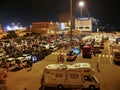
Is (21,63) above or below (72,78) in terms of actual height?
above

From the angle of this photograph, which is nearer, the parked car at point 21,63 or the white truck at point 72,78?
the white truck at point 72,78

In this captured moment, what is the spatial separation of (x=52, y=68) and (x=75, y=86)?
103 inches

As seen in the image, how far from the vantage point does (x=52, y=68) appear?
20203 millimetres

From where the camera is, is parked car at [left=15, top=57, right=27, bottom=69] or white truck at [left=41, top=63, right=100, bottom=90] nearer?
white truck at [left=41, top=63, right=100, bottom=90]

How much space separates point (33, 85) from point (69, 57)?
49.8 feet

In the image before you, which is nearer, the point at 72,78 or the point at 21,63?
the point at 72,78

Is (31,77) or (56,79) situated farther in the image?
(31,77)

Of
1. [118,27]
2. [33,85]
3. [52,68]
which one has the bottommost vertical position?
[33,85]

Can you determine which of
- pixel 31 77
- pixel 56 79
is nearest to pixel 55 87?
pixel 56 79

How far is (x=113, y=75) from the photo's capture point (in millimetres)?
26359

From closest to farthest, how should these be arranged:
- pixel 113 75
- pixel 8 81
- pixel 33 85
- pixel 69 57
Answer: pixel 33 85, pixel 8 81, pixel 113 75, pixel 69 57

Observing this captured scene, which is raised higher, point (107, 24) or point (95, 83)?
point (107, 24)

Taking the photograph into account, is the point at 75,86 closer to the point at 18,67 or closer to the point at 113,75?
the point at 113,75

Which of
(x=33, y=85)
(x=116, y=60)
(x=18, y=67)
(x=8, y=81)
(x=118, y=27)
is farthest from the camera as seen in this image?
(x=118, y=27)
